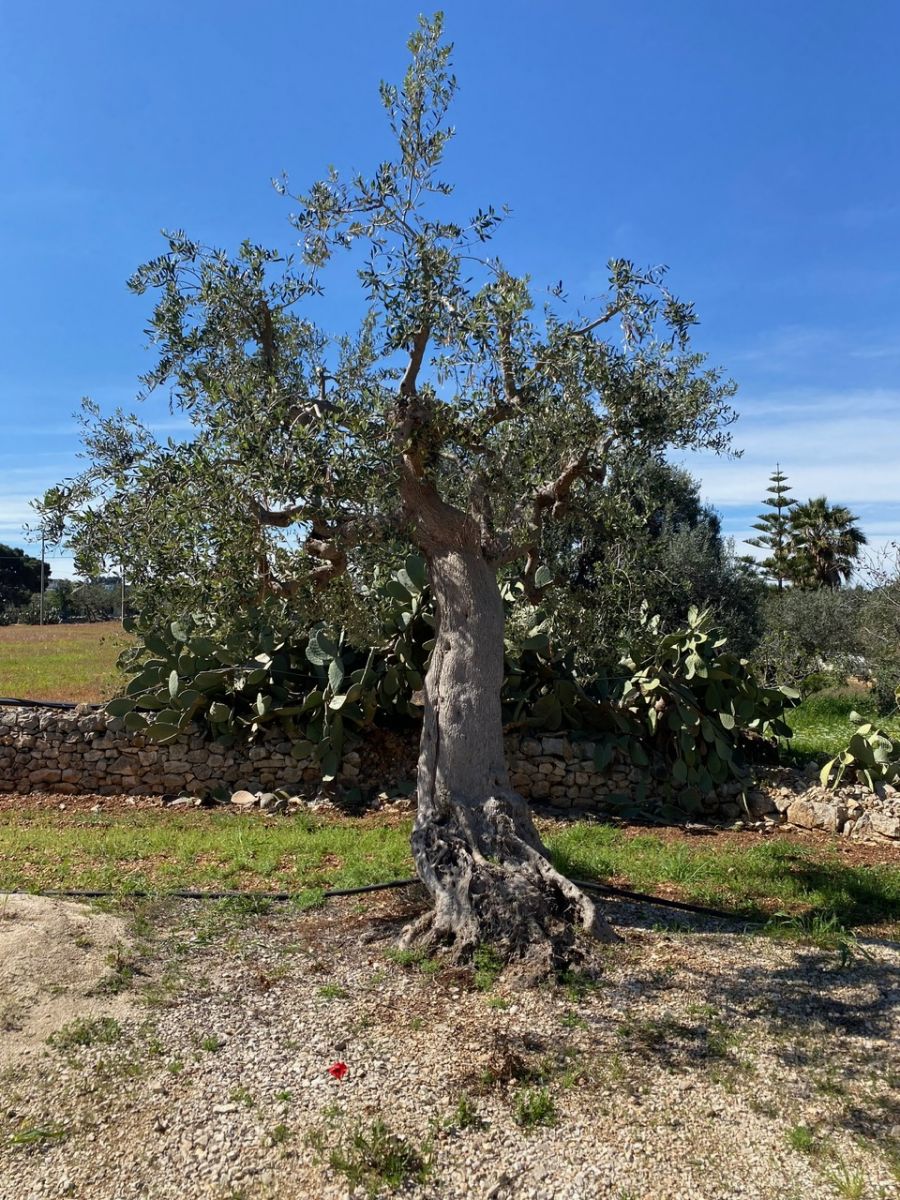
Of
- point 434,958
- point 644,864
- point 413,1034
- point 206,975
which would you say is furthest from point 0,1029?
point 644,864

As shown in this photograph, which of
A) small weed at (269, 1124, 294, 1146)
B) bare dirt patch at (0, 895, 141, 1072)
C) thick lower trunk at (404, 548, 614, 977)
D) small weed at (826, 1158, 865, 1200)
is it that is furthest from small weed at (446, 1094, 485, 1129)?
bare dirt patch at (0, 895, 141, 1072)

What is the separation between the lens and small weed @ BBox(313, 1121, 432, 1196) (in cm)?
333

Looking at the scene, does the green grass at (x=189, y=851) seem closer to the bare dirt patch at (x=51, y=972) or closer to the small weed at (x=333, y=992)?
the bare dirt patch at (x=51, y=972)

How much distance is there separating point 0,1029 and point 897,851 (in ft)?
26.1

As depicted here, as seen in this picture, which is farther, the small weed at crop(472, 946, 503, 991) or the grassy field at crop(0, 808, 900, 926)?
the grassy field at crop(0, 808, 900, 926)

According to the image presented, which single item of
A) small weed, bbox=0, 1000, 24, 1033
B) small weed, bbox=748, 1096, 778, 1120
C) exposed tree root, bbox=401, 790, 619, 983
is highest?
exposed tree root, bbox=401, 790, 619, 983

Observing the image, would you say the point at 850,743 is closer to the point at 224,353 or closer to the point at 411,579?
the point at 411,579

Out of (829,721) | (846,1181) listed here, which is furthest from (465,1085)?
(829,721)

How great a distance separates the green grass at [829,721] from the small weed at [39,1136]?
10118 mm

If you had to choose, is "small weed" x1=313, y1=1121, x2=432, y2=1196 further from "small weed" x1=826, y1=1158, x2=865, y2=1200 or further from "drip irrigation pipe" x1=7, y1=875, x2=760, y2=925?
"drip irrigation pipe" x1=7, y1=875, x2=760, y2=925

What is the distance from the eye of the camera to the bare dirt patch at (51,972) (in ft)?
14.0

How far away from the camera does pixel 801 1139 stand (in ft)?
11.8

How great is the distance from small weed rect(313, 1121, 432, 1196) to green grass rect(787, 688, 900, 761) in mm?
9304

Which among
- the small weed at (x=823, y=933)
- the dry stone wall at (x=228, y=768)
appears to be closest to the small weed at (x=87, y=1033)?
the small weed at (x=823, y=933)
